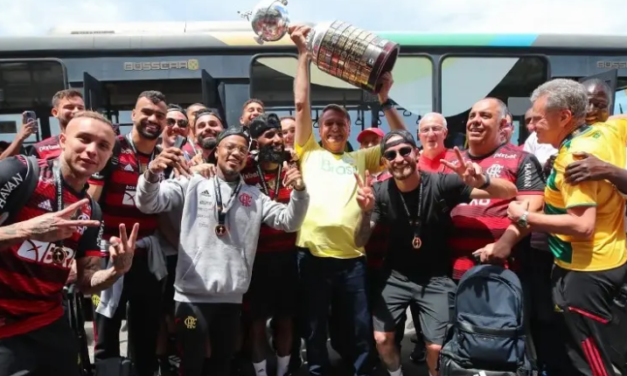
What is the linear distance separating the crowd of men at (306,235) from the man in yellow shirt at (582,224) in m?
0.01

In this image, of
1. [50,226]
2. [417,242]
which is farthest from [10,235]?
[417,242]

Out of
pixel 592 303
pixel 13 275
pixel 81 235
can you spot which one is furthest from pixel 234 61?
pixel 592 303

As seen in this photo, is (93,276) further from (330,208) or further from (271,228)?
(330,208)

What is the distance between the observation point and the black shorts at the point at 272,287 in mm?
3379

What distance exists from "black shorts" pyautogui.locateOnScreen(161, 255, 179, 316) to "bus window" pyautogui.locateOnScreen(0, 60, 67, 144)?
2770mm

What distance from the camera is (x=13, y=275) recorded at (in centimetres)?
208

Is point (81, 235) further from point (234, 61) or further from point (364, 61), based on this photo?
point (234, 61)

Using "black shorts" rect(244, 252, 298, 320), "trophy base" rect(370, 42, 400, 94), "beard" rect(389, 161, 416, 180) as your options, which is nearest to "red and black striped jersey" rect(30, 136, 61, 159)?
"black shorts" rect(244, 252, 298, 320)

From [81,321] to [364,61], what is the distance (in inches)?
99.5

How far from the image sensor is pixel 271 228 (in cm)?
335

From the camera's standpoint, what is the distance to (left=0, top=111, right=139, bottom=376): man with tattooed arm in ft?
6.61

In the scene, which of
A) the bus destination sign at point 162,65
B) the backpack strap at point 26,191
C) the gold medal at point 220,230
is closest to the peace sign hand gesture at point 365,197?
the gold medal at point 220,230

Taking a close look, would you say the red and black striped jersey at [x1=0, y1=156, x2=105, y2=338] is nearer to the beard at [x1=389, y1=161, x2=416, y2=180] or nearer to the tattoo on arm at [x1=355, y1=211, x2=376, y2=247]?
the tattoo on arm at [x1=355, y1=211, x2=376, y2=247]

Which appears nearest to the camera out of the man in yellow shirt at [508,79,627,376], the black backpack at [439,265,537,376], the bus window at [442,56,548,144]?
the man in yellow shirt at [508,79,627,376]
